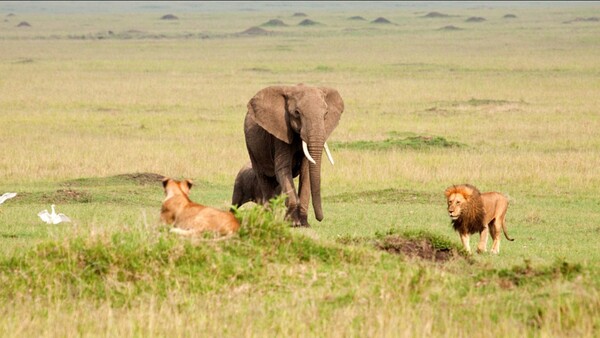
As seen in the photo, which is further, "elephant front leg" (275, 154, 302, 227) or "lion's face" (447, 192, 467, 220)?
"elephant front leg" (275, 154, 302, 227)

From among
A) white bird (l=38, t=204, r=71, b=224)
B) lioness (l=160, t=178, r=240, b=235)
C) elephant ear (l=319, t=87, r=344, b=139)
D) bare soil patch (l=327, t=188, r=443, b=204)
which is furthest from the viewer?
bare soil patch (l=327, t=188, r=443, b=204)

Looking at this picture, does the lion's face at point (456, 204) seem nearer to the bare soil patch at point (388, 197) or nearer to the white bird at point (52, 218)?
the white bird at point (52, 218)

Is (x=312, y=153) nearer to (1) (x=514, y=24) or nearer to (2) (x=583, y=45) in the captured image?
(2) (x=583, y=45)

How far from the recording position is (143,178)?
19.2 metres

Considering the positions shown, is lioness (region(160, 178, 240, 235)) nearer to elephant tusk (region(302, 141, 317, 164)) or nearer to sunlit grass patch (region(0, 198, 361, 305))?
sunlit grass patch (region(0, 198, 361, 305))

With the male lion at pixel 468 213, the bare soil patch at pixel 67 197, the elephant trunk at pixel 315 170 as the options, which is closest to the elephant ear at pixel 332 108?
the elephant trunk at pixel 315 170

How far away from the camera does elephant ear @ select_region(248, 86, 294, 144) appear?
1415 cm

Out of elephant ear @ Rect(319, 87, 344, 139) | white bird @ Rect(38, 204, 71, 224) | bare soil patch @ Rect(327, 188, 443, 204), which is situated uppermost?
elephant ear @ Rect(319, 87, 344, 139)

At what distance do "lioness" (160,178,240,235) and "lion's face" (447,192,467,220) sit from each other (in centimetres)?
312

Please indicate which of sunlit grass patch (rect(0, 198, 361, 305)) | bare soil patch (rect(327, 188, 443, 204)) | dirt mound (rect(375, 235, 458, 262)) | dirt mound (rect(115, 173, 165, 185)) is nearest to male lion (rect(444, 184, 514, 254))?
dirt mound (rect(375, 235, 458, 262))

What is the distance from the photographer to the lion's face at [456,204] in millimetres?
11742

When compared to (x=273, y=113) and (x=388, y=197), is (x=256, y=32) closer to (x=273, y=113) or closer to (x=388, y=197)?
(x=388, y=197)

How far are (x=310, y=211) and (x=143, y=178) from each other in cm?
406

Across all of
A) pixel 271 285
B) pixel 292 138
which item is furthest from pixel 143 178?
pixel 271 285
